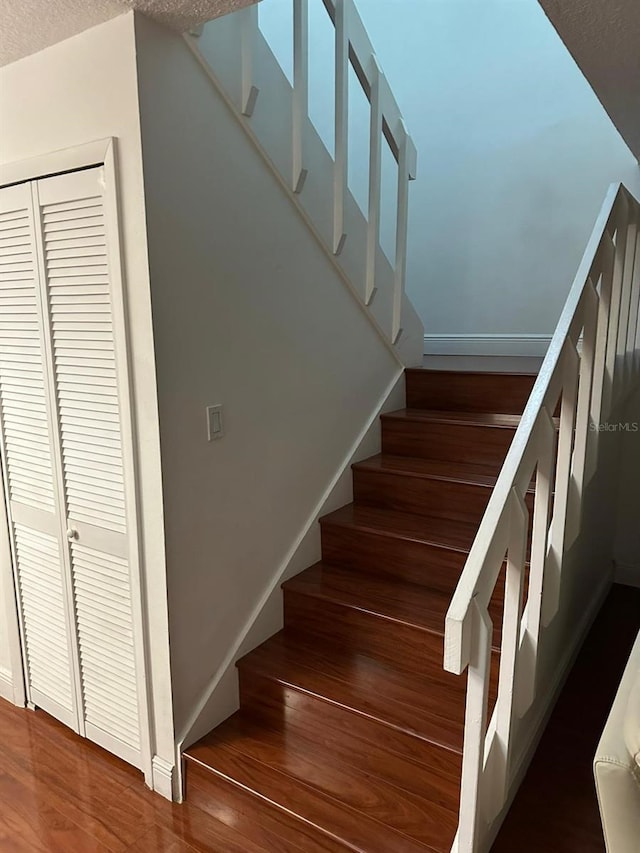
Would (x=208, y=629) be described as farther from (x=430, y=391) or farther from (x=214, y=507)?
(x=430, y=391)

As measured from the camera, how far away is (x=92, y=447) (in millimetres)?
1877

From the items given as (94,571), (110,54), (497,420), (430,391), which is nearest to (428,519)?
(497,420)

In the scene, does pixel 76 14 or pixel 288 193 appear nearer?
pixel 76 14

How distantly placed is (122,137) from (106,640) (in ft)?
5.11

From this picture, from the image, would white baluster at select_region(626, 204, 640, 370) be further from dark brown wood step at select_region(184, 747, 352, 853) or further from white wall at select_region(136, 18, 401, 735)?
dark brown wood step at select_region(184, 747, 352, 853)

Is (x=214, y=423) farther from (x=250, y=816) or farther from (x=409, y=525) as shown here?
(x=250, y=816)

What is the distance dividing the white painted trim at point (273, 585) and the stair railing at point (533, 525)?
0.87 m

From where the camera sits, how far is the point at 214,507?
1908 mm

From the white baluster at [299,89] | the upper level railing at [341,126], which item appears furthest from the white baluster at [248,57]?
the white baluster at [299,89]

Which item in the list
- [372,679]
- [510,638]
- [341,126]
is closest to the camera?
[510,638]

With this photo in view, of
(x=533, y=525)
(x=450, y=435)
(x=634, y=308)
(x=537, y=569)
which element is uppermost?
(x=634, y=308)

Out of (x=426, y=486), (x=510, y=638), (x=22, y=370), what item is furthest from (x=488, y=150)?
(x=510, y=638)

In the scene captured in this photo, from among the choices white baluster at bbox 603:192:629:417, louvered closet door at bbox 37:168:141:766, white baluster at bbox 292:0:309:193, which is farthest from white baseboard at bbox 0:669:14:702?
white baluster at bbox 603:192:629:417

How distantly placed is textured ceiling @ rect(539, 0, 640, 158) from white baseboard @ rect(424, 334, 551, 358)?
150 cm
